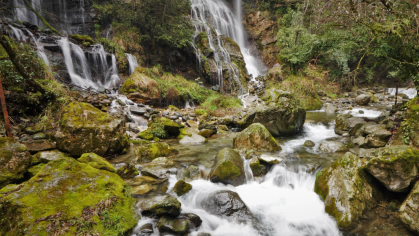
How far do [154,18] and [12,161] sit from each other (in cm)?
1438

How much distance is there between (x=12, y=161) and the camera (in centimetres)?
348

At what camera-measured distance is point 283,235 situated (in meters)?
3.39

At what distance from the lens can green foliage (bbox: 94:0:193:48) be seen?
47.5 ft

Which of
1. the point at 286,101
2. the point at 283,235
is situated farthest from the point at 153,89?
the point at 283,235

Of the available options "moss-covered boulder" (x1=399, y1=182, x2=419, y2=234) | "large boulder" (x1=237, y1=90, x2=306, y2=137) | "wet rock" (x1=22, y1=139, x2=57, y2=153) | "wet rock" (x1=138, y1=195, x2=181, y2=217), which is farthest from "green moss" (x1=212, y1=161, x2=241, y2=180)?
"wet rock" (x1=22, y1=139, x2=57, y2=153)

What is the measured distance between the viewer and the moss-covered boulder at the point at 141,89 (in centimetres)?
Result: 1112

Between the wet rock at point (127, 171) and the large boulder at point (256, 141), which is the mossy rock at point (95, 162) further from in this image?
the large boulder at point (256, 141)

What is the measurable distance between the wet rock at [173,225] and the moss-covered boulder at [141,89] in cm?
913

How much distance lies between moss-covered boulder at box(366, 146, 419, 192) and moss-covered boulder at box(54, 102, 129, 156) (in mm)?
6652

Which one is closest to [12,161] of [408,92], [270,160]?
[270,160]

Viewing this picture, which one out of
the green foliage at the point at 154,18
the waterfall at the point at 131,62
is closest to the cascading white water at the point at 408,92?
the green foliage at the point at 154,18

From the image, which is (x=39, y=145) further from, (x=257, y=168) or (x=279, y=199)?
(x=279, y=199)

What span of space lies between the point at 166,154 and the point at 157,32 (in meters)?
12.8

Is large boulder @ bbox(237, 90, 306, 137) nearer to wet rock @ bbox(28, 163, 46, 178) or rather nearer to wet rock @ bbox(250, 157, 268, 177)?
wet rock @ bbox(250, 157, 268, 177)
